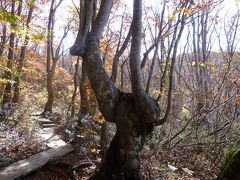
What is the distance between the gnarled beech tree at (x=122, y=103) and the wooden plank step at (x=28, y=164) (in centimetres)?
188

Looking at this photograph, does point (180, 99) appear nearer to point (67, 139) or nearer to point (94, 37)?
point (67, 139)

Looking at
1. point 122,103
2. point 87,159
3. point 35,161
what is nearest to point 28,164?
point 35,161

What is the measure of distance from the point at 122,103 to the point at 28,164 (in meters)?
3.13

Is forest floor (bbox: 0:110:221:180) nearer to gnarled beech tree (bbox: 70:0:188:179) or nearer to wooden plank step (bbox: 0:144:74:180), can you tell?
wooden plank step (bbox: 0:144:74:180)

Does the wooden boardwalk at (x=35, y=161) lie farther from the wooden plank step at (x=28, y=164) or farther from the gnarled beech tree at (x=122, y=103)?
the gnarled beech tree at (x=122, y=103)

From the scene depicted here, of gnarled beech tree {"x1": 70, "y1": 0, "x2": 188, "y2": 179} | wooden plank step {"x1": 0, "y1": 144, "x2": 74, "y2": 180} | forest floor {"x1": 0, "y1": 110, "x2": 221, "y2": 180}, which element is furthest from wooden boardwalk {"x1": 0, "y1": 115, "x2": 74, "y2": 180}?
Result: gnarled beech tree {"x1": 70, "y1": 0, "x2": 188, "y2": 179}

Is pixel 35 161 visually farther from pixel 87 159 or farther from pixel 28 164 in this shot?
pixel 87 159

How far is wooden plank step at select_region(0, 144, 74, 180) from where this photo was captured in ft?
18.9

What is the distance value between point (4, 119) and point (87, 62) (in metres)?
6.56

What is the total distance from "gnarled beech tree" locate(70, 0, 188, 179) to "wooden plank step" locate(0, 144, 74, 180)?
1882 millimetres

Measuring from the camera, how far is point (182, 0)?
26.6ft

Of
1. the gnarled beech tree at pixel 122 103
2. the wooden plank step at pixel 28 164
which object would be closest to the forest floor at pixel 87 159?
the wooden plank step at pixel 28 164

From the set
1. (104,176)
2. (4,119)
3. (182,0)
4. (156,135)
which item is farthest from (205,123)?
(4,119)

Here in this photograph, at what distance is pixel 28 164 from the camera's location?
659 cm
